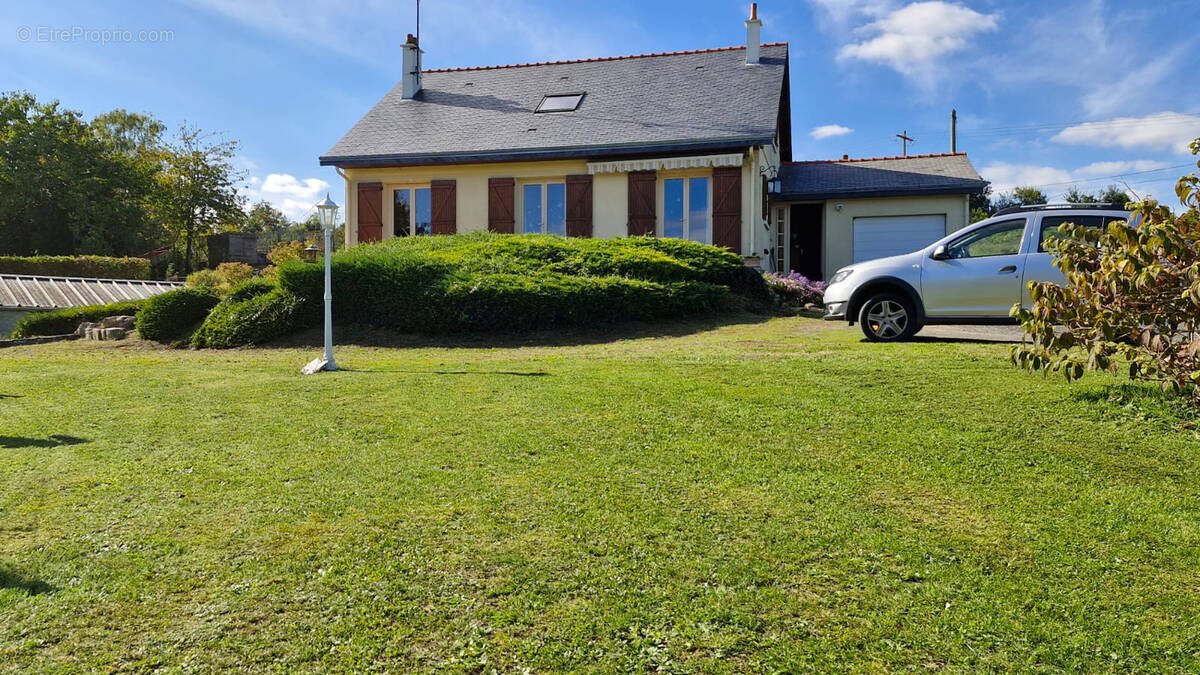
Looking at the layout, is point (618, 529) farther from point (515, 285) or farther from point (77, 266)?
point (77, 266)

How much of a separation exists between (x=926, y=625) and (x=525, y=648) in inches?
55.1

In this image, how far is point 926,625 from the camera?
2.65 meters

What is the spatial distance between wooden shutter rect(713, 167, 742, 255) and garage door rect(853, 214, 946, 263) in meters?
3.60

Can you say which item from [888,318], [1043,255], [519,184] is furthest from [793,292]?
[519,184]

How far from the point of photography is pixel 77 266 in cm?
2658

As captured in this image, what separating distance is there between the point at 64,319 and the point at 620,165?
11.7m

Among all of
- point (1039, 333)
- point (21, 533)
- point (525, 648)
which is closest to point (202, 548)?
point (21, 533)

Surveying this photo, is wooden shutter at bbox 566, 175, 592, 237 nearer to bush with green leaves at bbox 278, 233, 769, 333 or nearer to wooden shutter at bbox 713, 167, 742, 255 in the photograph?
wooden shutter at bbox 713, 167, 742, 255

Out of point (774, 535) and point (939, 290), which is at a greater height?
point (939, 290)

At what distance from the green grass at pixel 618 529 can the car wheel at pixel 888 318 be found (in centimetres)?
239

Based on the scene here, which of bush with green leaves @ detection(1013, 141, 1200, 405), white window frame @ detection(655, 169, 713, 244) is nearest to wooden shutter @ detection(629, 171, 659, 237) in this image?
white window frame @ detection(655, 169, 713, 244)

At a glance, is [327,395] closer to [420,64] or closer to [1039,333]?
[1039,333]

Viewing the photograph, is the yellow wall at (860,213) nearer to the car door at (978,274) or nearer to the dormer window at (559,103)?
the dormer window at (559,103)

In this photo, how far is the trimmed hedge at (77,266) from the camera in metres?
25.4
